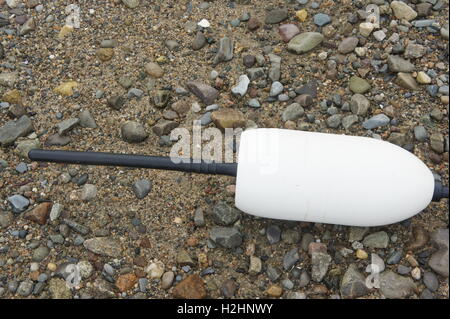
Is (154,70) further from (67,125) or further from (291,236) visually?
(291,236)

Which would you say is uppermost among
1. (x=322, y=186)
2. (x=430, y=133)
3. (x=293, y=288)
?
(x=322, y=186)

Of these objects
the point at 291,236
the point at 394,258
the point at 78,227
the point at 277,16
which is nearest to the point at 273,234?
the point at 291,236

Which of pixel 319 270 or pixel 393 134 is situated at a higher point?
pixel 393 134

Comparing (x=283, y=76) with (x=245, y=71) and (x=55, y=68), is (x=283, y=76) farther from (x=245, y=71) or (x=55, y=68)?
(x=55, y=68)

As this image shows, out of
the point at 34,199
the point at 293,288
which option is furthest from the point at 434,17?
the point at 34,199

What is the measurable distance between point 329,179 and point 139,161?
0.68 m

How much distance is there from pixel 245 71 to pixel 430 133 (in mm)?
845

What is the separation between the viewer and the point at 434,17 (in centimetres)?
249

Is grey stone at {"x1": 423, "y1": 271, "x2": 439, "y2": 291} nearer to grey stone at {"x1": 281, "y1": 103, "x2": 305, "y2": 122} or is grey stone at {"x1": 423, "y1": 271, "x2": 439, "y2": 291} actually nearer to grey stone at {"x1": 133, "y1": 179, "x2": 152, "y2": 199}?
grey stone at {"x1": 281, "y1": 103, "x2": 305, "y2": 122}

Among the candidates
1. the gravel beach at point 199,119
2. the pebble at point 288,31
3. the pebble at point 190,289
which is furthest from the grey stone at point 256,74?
the pebble at point 190,289

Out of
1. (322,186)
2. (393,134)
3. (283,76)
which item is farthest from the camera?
(283,76)

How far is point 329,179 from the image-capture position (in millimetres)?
1763

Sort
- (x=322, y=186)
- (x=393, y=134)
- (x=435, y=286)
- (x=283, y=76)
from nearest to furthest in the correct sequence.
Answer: (x=322, y=186), (x=435, y=286), (x=393, y=134), (x=283, y=76)

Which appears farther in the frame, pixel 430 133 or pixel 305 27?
pixel 305 27
